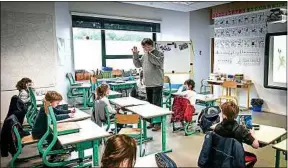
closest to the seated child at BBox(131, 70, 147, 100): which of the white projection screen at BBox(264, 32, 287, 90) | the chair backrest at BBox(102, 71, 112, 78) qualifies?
the chair backrest at BBox(102, 71, 112, 78)

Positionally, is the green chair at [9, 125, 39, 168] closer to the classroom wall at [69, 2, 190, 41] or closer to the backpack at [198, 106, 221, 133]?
the backpack at [198, 106, 221, 133]

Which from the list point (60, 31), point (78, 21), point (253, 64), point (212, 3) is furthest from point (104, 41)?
point (253, 64)

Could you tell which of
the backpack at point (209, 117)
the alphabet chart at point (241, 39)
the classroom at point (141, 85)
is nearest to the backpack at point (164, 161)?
the classroom at point (141, 85)

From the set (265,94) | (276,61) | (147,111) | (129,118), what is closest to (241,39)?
(276,61)

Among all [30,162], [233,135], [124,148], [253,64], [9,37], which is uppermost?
[9,37]

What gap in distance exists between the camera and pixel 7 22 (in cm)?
494

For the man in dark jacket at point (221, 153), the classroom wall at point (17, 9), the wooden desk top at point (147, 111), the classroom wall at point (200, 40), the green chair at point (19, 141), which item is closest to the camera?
the man in dark jacket at point (221, 153)

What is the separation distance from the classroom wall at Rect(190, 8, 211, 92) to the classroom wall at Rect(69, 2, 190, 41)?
277mm

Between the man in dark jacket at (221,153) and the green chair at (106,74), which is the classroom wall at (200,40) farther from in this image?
the man in dark jacket at (221,153)

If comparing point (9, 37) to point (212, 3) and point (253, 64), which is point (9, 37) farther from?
point (253, 64)

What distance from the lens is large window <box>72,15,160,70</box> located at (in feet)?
21.5

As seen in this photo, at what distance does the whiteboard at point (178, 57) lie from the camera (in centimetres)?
666

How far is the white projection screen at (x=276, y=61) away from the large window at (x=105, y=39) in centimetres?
345

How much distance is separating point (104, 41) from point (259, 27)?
393 centimetres
